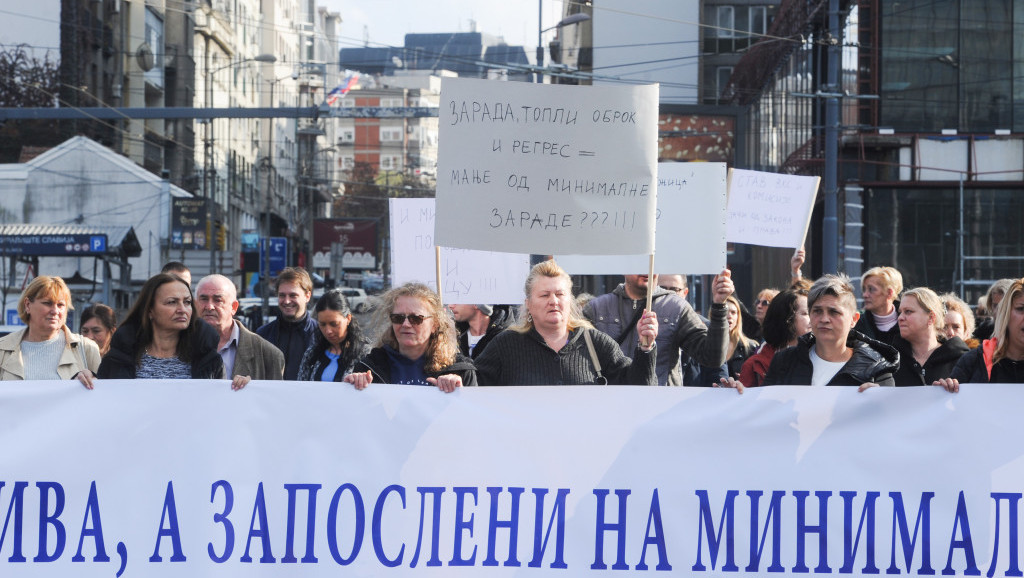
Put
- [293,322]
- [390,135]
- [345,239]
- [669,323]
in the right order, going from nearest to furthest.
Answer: [669,323], [293,322], [345,239], [390,135]

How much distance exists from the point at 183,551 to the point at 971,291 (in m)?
24.6

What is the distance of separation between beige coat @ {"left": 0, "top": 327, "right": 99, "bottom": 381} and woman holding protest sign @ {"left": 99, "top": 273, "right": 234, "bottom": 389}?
111cm

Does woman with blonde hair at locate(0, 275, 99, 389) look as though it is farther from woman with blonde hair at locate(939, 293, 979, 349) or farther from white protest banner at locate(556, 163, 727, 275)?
woman with blonde hair at locate(939, 293, 979, 349)

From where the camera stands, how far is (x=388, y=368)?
5488 mm

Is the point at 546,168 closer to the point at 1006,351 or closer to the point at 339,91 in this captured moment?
the point at 1006,351

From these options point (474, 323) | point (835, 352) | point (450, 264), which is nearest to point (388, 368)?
point (835, 352)

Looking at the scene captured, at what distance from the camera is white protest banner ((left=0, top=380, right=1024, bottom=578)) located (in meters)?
4.84

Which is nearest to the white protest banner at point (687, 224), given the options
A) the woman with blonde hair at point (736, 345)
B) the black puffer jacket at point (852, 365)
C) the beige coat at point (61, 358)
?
the woman with blonde hair at point (736, 345)

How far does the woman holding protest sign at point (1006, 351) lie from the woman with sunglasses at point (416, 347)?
2010 mm

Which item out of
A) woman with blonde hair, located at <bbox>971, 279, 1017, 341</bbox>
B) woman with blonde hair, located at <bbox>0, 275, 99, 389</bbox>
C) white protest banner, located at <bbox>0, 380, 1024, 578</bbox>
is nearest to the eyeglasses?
white protest banner, located at <bbox>0, 380, 1024, 578</bbox>

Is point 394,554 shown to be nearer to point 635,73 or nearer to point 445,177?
point 445,177

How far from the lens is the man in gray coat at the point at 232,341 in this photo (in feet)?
20.6

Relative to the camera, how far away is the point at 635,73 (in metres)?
49.4

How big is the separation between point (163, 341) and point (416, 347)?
1.14m
